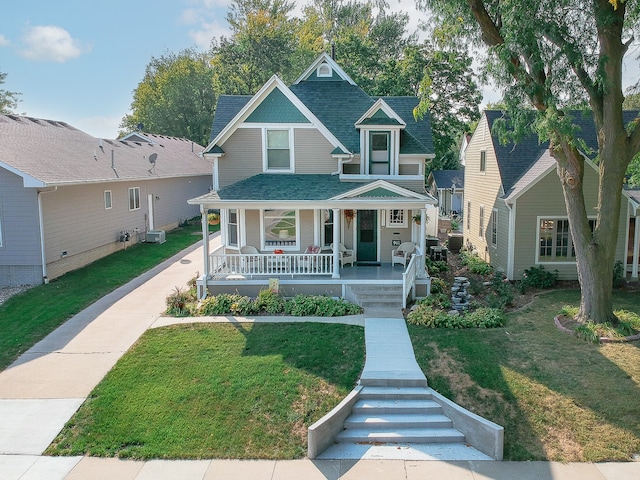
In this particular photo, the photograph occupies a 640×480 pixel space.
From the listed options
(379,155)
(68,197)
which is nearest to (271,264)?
(379,155)

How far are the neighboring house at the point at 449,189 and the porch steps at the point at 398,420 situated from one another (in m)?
31.0

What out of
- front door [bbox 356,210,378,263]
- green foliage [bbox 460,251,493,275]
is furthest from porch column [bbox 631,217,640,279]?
front door [bbox 356,210,378,263]

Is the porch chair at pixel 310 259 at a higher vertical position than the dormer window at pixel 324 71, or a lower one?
lower

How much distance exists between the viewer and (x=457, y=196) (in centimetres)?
3947

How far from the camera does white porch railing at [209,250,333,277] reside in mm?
15047

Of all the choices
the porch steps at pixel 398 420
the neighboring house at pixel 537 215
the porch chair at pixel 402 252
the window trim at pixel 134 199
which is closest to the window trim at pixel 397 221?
the porch chair at pixel 402 252

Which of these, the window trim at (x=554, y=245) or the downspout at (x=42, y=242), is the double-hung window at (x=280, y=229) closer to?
the downspout at (x=42, y=242)

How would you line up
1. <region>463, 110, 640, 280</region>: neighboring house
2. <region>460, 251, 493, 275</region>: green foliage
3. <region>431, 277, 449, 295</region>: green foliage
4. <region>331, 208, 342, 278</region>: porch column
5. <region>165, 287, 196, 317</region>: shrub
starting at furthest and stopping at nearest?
<region>460, 251, 493, 275</region>: green foliage
<region>463, 110, 640, 280</region>: neighboring house
<region>431, 277, 449, 295</region>: green foliage
<region>331, 208, 342, 278</region>: porch column
<region>165, 287, 196, 317</region>: shrub

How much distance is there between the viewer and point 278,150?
16922 millimetres

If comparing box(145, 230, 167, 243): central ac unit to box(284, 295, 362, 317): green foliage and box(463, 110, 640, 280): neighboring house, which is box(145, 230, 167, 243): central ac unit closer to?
box(284, 295, 362, 317): green foliage

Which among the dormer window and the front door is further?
the dormer window

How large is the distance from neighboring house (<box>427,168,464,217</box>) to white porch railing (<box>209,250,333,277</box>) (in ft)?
82.1

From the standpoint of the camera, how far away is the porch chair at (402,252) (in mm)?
16406

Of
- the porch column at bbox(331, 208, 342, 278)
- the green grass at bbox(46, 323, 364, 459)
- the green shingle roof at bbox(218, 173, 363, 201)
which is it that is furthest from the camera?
the green shingle roof at bbox(218, 173, 363, 201)
